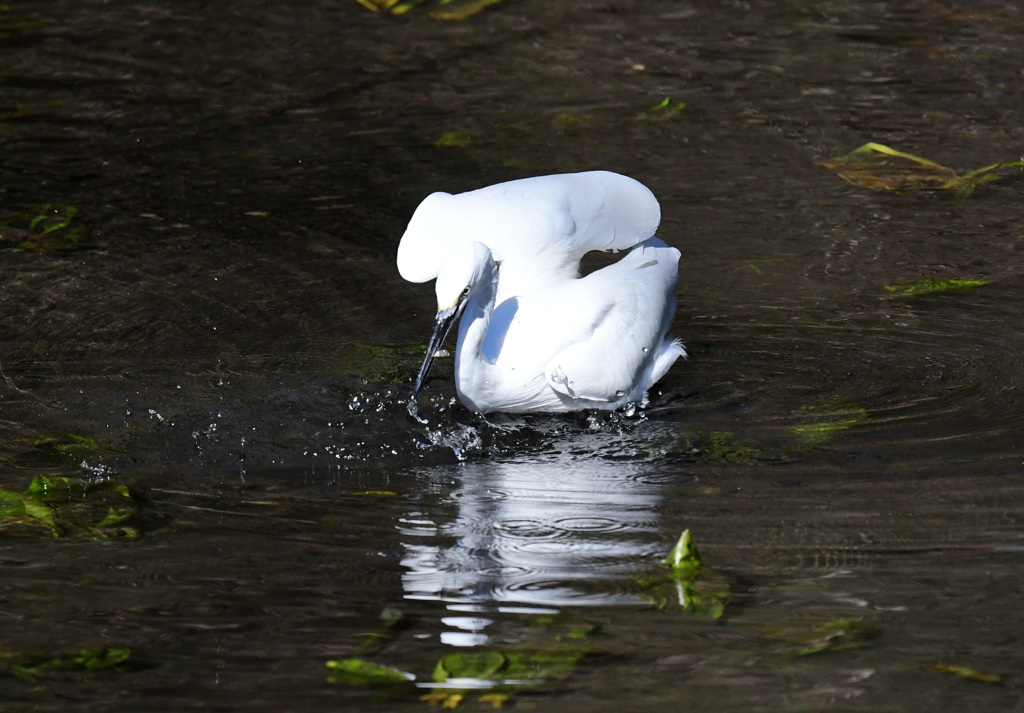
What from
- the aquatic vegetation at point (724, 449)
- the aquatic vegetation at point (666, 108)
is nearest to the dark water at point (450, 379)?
the aquatic vegetation at point (724, 449)

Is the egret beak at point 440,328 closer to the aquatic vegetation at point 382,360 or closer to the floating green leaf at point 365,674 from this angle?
the aquatic vegetation at point 382,360

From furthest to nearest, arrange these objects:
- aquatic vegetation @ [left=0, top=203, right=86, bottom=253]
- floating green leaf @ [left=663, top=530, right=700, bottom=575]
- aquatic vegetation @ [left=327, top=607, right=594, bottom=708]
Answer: aquatic vegetation @ [left=0, top=203, right=86, bottom=253]
floating green leaf @ [left=663, top=530, right=700, bottom=575]
aquatic vegetation @ [left=327, top=607, right=594, bottom=708]

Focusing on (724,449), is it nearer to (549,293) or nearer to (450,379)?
(549,293)

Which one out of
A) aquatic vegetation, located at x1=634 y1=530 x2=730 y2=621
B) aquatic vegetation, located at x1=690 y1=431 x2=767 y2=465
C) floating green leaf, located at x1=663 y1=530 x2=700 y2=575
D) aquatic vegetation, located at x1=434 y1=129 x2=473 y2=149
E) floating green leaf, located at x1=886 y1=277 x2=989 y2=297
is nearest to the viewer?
aquatic vegetation, located at x1=634 y1=530 x2=730 y2=621

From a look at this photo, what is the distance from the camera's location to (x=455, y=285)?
14.5 ft

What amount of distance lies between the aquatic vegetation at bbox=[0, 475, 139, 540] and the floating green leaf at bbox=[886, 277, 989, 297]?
333cm

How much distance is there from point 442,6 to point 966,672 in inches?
260

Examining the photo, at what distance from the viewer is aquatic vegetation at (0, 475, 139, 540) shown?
386 centimetres

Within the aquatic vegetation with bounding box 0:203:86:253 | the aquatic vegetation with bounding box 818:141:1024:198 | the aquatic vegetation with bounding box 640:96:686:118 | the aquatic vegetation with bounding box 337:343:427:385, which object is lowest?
the aquatic vegetation with bounding box 337:343:427:385

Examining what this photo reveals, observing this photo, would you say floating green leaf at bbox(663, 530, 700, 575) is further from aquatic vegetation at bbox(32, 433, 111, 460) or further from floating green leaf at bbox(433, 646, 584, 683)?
aquatic vegetation at bbox(32, 433, 111, 460)

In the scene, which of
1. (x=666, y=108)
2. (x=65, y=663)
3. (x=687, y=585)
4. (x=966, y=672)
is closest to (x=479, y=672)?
(x=687, y=585)

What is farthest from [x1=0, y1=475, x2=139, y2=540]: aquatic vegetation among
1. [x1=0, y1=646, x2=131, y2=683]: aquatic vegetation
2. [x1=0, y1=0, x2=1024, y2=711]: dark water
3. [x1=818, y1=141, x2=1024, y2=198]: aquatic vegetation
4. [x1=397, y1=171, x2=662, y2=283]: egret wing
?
[x1=818, y1=141, x2=1024, y2=198]: aquatic vegetation

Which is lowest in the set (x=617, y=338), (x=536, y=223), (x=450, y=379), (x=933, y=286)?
(x=450, y=379)

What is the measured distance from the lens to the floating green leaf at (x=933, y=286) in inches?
218
